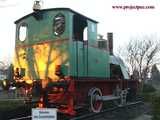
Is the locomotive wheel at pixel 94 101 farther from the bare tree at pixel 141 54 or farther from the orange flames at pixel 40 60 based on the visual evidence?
the bare tree at pixel 141 54

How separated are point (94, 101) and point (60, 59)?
8.51 feet

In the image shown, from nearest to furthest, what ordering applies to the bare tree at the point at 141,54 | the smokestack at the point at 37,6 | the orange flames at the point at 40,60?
the orange flames at the point at 40,60 → the smokestack at the point at 37,6 → the bare tree at the point at 141,54

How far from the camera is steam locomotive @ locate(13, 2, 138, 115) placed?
1522 centimetres

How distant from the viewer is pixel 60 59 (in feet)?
50.5

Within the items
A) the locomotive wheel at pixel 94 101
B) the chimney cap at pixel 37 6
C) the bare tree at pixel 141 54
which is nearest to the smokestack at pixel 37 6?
the chimney cap at pixel 37 6

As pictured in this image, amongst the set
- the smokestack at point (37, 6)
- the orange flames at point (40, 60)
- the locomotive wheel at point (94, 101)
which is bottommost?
the locomotive wheel at point (94, 101)

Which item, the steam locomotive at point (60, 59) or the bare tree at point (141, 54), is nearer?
the steam locomotive at point (60, 59)

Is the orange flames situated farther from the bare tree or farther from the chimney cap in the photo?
the bare tree

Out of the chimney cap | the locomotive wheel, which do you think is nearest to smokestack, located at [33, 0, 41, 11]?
the chimney cap

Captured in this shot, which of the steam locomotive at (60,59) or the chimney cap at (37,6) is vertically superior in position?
the chimney cap at (37,6)

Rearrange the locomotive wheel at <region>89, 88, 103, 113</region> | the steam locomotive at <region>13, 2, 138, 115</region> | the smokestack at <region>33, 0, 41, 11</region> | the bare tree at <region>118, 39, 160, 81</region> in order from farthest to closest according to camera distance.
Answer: the bare tree at <region>118, 39, 160, 81</region> → the locomotive wheel at <region>89, 88, 103, 113</region> → the smokestack at <region>33, 0, 41, 11</region> → the steam locomotive at <region>13, 2, 138, 115</region>

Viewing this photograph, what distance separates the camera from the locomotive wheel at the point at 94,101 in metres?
16.5

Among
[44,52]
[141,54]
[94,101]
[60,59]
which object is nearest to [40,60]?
[44,52]

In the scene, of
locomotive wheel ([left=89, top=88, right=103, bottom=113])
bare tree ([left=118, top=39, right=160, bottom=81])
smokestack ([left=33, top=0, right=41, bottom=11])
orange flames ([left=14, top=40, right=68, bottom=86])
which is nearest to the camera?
orange flames ([left=14, top=40, right=68, bottom=86])
